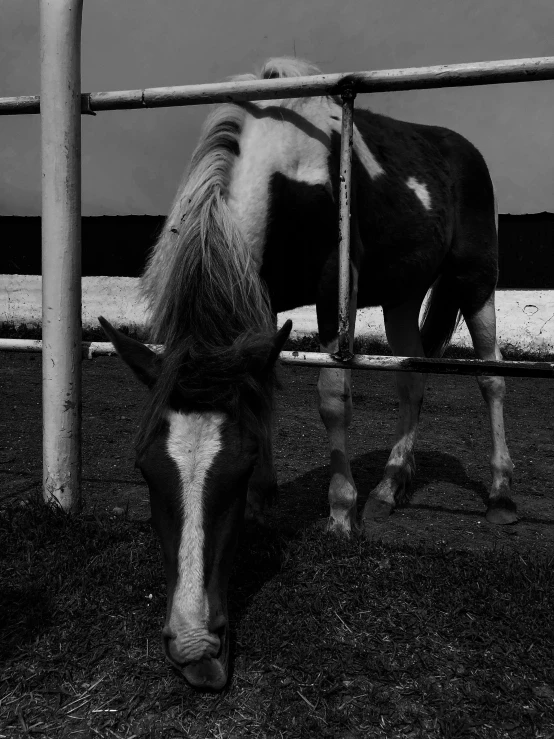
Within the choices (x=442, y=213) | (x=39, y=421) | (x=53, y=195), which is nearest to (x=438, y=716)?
(x=53, y=195)

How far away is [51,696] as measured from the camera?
5.84 feet

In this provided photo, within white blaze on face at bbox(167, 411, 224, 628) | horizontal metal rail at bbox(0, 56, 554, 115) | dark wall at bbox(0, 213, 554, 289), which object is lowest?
white blaze on face at bbox(167, 411, 224, 628)

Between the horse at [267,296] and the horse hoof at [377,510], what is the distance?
1 cm

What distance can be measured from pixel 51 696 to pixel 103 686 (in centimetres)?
14

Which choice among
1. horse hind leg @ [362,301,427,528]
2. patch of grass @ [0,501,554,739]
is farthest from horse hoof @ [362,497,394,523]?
patch of grass @ [0,501,554,739]

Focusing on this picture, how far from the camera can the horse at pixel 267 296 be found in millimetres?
1936

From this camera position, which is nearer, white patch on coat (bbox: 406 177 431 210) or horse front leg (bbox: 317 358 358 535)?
horse front leg (bbox: 317 358 358 535)

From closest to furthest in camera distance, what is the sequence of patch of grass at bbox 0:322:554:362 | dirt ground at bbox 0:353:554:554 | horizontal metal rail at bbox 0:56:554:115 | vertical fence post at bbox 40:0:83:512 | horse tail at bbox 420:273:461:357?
1. horizontal metal rail at bbox 0:56:554:115
2. vertical fence post at bbox 40:0:83:512
3. dirt ground at bbox 0:353:554:554
4. horse tail at bbox 420:273:461:357
5. patch of grass at bbox 0:322:554:362

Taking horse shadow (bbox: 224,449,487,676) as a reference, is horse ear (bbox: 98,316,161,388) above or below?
above

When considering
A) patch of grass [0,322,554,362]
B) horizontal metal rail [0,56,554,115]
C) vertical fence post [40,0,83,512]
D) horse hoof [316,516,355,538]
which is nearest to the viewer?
horizontal metal rail [0,56,554,115]

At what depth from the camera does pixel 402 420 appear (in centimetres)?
435

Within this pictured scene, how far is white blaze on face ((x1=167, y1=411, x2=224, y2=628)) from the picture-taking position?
1.76 metres

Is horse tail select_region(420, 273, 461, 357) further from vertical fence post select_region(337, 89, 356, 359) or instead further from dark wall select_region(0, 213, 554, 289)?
dark wall select_region(0, 213, 554, 289)

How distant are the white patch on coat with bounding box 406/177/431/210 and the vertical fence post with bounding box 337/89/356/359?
129 centimetres
